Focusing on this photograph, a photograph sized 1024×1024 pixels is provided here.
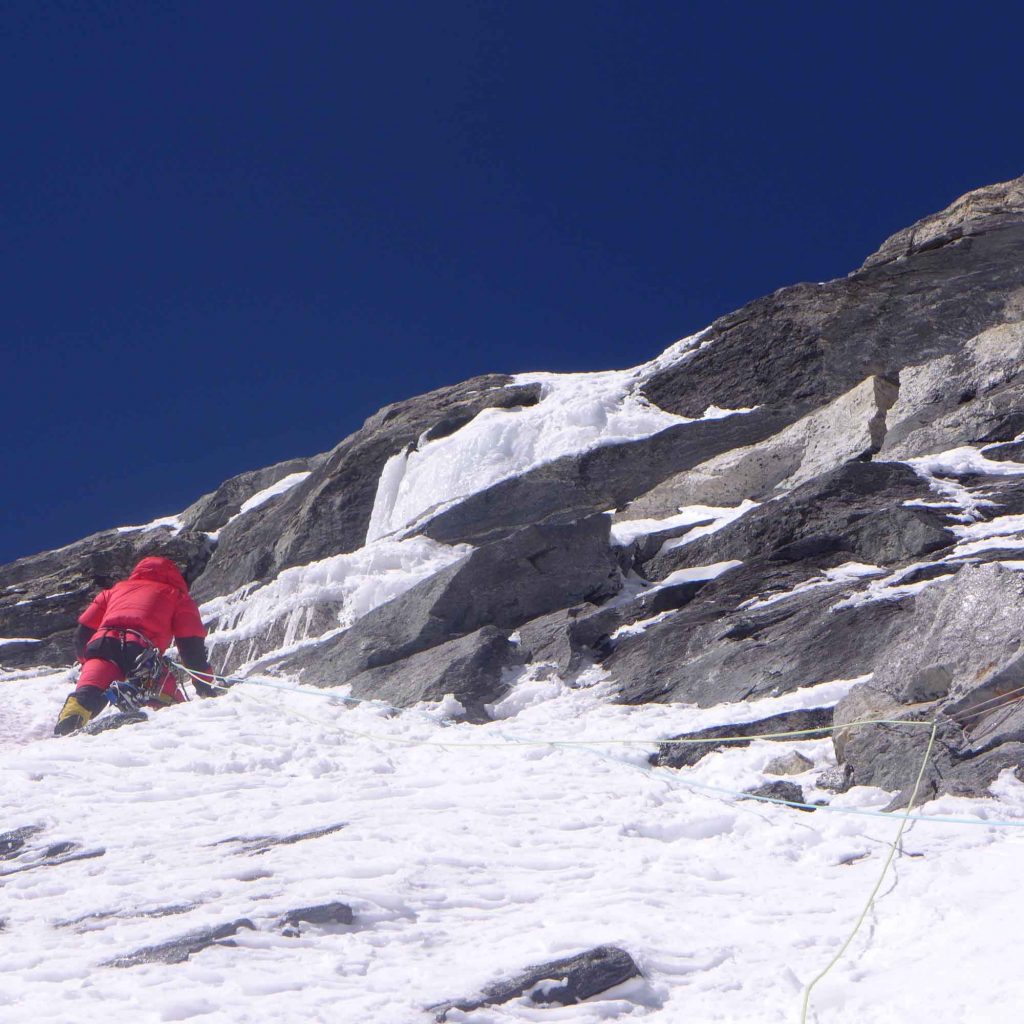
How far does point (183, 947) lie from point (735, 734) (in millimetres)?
4024

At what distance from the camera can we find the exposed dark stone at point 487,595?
10.1 metres

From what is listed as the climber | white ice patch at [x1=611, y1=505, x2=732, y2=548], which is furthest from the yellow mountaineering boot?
white ice patch at [x1=611, y1=505, x2=732, y2=548]

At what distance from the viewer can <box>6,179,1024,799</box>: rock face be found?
6.79 meters

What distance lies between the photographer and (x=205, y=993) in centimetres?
362

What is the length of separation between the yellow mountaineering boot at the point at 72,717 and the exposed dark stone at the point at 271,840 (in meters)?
3.99

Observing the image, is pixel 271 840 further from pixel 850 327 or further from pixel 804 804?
pixel 850 327

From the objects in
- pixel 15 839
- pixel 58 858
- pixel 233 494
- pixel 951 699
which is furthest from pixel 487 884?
pixel 233 494

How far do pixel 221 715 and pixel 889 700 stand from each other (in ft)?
17.5

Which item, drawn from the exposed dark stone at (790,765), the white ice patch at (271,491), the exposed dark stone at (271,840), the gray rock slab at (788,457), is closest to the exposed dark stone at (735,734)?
the exposed dark stone at (790,765)

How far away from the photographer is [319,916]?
14.0ft

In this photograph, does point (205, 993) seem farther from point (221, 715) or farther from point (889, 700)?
point (221, 715)

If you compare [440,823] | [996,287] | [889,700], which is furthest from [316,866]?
[996,287]

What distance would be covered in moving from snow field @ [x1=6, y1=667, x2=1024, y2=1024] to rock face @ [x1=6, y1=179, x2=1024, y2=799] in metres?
0.75

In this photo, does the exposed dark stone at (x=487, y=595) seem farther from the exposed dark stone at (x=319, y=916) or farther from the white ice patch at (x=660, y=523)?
the exposed dark stone at (x=319, y=916)
